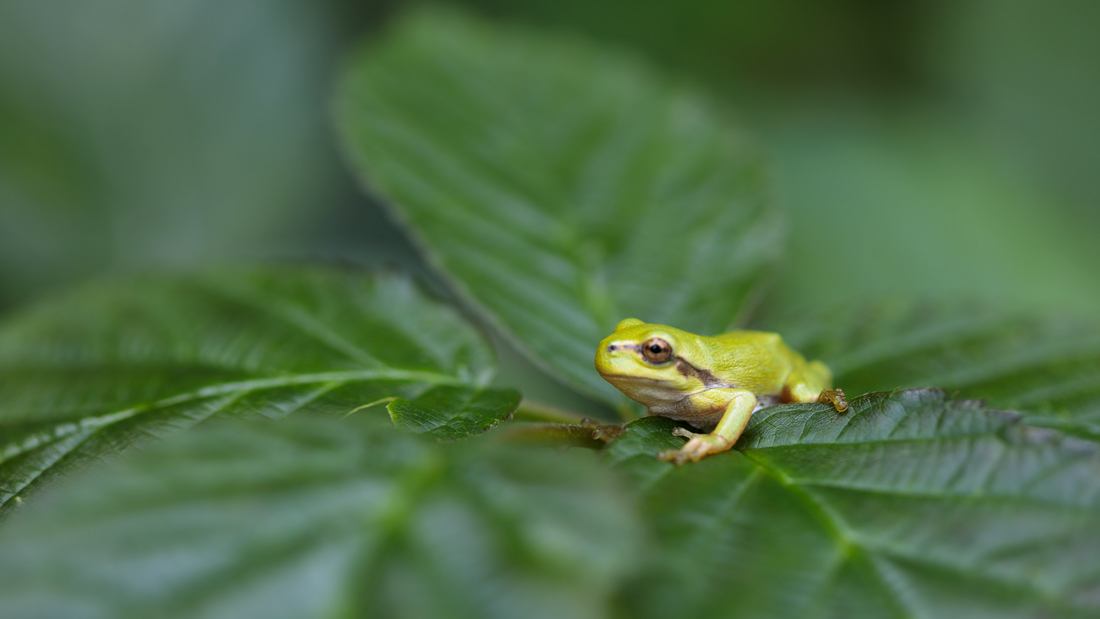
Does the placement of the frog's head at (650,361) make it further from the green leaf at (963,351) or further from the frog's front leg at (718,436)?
the green leaf at (963,351)

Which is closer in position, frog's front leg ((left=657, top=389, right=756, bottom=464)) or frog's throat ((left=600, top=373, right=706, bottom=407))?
frog's front leg ((left=657, top=389, right=756, bottom=464))

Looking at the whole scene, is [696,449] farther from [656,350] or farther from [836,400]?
[656,350]

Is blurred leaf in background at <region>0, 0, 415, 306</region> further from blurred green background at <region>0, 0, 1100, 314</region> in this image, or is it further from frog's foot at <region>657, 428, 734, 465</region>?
frog's foot at <region>657, 428, 734, 465</region>

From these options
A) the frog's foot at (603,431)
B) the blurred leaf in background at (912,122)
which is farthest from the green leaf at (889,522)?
the blurred leaf in background at (912,122)

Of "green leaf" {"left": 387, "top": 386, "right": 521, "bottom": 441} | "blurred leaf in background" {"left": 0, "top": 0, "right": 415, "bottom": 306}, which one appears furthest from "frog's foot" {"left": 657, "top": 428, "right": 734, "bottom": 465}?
"blurred leaf in background" {"left": 0, "top": 0, "right": 415, "bottom": 306}

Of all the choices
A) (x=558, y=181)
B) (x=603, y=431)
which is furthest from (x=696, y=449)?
(x=558, y=181)

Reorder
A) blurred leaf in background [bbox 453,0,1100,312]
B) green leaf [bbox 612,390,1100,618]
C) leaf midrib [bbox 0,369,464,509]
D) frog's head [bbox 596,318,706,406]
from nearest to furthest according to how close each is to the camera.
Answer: green leaf [bbox 612,390,1100,618] → leaf midrib [bbox 0,369,464,509] → frog's head [bbox 596,318,706,406] → blurred leaf in background [bbox 453,0,1100,312]

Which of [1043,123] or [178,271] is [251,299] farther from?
[1043,123]
